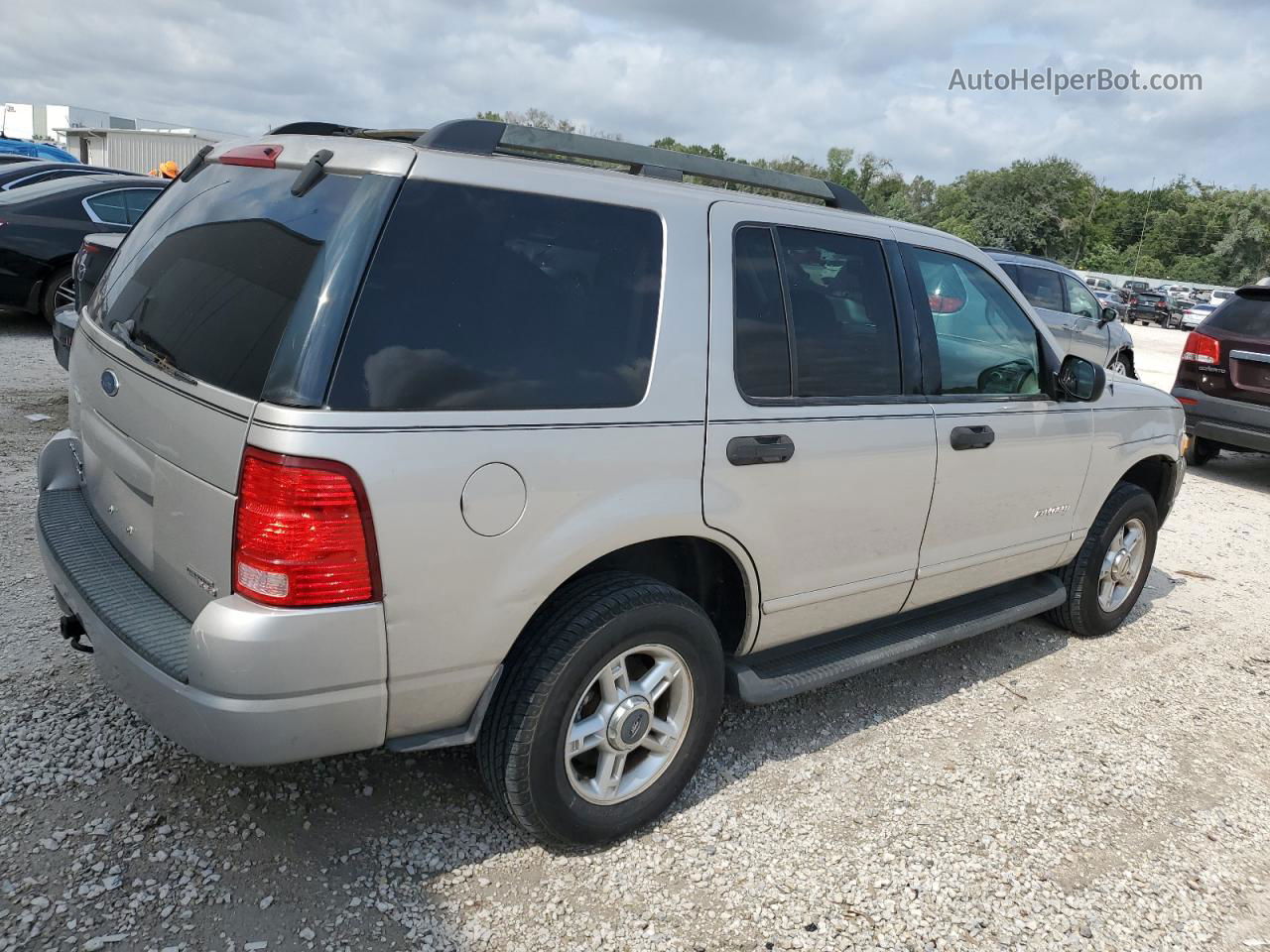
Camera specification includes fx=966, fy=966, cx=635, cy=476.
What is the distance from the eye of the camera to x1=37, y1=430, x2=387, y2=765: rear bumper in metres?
2.20

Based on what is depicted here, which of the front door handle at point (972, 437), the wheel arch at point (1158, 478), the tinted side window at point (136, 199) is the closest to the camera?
the front door handle at point (972, 437)

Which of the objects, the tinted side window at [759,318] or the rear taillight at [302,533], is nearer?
the rear taillight at [302,533]

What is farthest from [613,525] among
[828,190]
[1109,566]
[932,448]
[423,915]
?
[1109,566]

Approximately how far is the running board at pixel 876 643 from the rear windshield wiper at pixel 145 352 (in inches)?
73.7

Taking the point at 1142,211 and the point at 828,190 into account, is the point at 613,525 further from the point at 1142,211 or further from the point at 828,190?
the point at 1142,211

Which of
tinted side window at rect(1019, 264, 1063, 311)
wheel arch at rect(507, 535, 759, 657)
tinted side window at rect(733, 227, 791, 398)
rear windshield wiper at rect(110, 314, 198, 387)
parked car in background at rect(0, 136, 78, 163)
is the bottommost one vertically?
wheel arch at rect(507, 535, 759, 657)

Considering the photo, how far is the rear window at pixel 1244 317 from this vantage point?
27.8 ft

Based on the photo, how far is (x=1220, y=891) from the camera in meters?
3.02

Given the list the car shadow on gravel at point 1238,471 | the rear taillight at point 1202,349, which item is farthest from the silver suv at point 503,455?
the car shadow on gravel at point 1238,471

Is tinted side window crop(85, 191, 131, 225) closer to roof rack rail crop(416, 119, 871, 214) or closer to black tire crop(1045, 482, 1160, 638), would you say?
roof rack rail crop(416, 119, 871, 214)

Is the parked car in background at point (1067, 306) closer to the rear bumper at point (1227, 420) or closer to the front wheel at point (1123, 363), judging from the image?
the front wheel at point (1123, 363)

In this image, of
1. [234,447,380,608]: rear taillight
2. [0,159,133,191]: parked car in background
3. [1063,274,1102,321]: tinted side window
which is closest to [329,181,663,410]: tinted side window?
[234,447,380,608]: rear taillight

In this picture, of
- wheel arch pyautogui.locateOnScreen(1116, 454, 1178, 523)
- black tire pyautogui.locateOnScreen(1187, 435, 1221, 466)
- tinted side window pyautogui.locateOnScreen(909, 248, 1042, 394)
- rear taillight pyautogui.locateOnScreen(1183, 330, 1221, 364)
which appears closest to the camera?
tinted side window pyautogui.locateOnScreen(909, 248, 1042, 394)

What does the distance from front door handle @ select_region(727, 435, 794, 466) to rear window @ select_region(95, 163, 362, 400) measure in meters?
1.27
